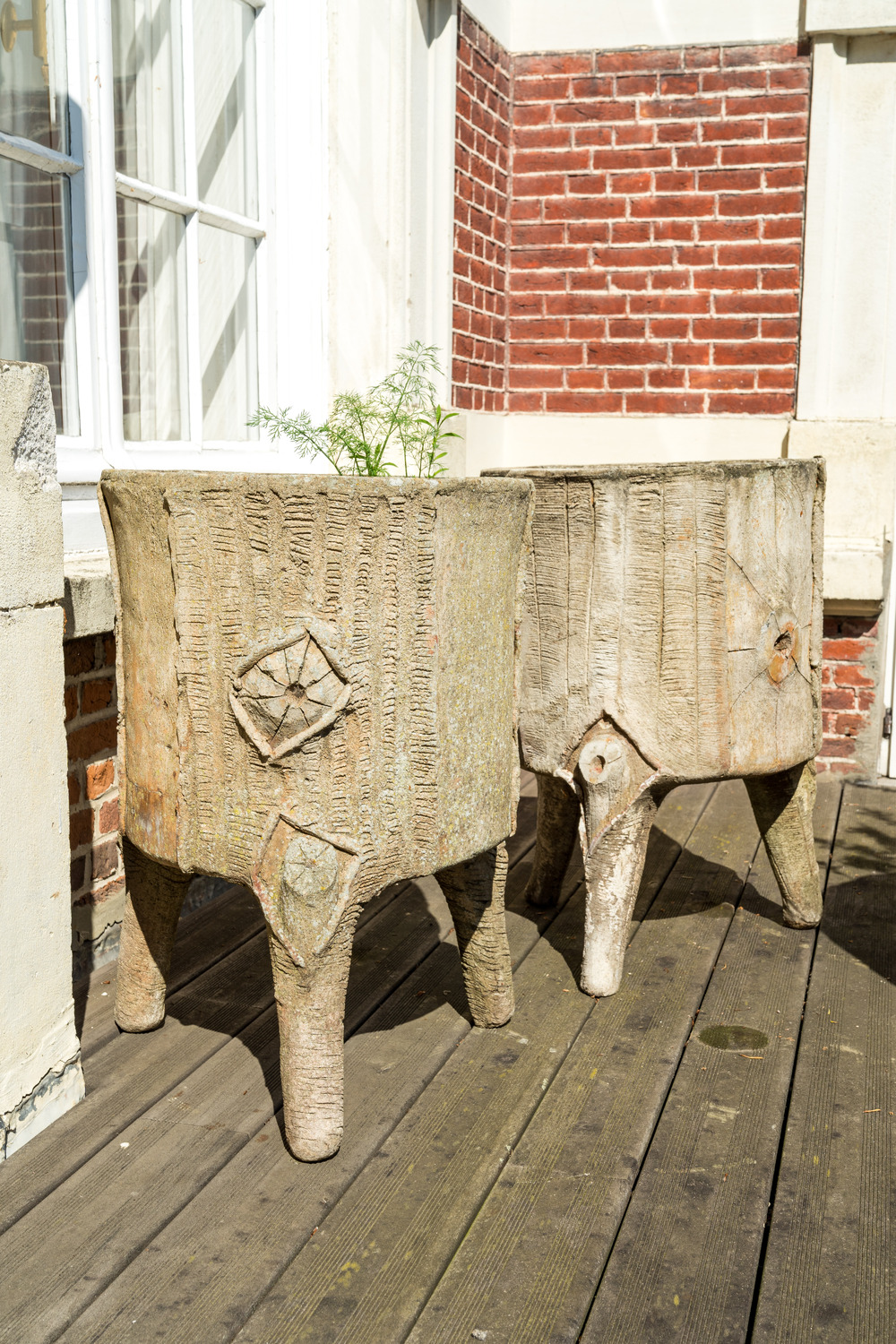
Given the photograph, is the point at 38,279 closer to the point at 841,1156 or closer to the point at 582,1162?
the point at 582,1162

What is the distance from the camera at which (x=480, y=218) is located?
4.23 metres

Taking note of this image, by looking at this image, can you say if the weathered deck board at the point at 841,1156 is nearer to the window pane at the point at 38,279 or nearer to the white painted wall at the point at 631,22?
the window pane at the point at 38,279

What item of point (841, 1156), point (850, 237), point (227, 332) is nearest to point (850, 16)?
point (850, 237)

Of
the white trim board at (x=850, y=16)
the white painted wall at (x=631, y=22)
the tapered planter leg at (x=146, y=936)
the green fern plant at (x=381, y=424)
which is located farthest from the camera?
the white painted wall at (x=631, y=22)

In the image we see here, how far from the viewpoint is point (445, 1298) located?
5.05 ft

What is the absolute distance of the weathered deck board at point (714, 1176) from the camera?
152 centimetres

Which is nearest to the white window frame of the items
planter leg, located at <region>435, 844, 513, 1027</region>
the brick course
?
planter leg, located at <region>435, 844, 513, 1027</region>

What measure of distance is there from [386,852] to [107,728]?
963 millimetres

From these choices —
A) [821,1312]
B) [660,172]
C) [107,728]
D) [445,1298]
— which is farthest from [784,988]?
[660,172]

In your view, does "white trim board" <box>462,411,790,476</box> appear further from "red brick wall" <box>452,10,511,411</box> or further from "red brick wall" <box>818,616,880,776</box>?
"red brick wall" <box>818,616,880,776</box>

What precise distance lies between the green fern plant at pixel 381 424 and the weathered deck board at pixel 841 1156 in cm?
145

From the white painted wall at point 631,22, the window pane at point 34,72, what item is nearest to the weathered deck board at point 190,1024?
the window pane at point 34,72

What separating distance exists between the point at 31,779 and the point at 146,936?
455 millimetres

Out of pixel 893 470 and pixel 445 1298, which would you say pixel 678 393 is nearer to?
pixel 893 470
